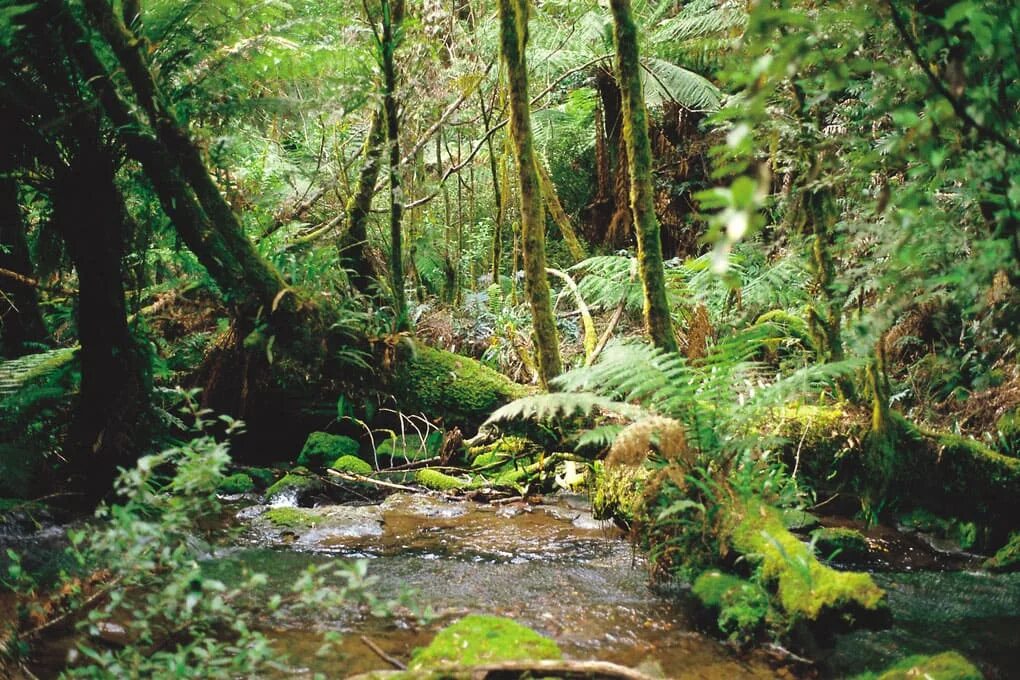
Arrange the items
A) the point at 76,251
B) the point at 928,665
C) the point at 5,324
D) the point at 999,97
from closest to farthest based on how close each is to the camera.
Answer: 1. the point at 999,97
2. the point at 928,665
3. the point at 76,251
4. the point at 5,324

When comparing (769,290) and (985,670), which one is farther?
(769,290)

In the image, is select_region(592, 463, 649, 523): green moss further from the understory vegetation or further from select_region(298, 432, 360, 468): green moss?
select_region(298, 432, 360, 468): green moss

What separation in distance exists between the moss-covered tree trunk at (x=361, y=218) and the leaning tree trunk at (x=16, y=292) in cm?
233

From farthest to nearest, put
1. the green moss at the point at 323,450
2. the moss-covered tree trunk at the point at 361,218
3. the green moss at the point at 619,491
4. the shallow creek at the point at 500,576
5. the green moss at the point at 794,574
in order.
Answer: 1. the moss-covered tree trunk at the point at 361,218
2. the green moss at the point at 323,450
3. the green moss at the point at 619,491
4. the shallow creek at the point at 500,576
5. the green moss at the point at 794,574

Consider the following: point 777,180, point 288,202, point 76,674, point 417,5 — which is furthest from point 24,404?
point 777,180

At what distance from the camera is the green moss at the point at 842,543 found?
4027 millimetres

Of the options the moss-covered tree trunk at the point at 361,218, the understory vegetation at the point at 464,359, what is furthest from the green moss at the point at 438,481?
the moss-covered tree trunk at the point at 361,218

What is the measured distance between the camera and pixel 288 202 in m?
7.77

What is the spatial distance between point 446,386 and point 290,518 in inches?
61.0

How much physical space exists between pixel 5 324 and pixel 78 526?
2.09m

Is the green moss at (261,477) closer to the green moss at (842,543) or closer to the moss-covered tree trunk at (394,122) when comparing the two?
the moss-covered tree trunk at (394,122)

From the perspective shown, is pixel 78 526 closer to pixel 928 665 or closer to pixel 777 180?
pixel 928 665

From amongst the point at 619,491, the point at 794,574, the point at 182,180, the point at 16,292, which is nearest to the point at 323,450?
the point at 16,292

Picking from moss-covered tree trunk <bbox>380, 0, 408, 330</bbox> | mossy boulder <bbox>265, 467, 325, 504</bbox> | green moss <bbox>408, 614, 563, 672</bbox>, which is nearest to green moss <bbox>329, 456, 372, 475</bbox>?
mossy boulder <bbox>265, 467, 325, 504</bbox>
